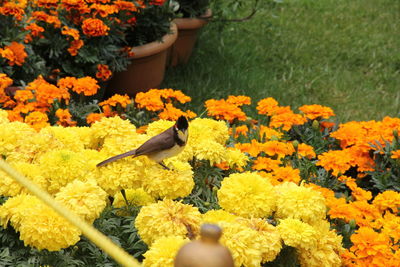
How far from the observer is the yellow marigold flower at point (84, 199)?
5.16 feet

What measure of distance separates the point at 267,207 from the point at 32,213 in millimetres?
676

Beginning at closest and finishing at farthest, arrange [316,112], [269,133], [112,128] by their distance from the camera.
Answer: [112,128] < [269,133] < [316,112]

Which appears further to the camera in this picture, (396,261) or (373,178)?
(373,178)

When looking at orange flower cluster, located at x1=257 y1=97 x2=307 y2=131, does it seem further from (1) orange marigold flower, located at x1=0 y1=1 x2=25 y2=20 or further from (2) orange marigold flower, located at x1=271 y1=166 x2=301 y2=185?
(1) orange marigold flower, located at x1=0 y1=1 x2=25 y2=20

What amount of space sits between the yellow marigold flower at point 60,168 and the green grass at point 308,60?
2689 millimetres

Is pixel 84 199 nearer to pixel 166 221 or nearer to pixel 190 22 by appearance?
pixel 166 221

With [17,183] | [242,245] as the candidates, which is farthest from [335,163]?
[17,183]

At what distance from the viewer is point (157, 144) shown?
1729 mm

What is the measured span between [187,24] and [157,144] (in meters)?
3.51

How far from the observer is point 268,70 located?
17.8 feet

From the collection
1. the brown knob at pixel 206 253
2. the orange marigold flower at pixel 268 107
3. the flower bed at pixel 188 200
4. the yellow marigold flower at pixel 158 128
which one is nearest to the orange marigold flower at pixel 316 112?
the orange marigold flower at pixel 268 107

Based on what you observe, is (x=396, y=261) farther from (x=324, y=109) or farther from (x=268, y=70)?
(x=268, y=70)

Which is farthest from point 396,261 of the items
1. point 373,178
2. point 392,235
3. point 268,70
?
point 268,70

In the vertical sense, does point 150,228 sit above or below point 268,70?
above
